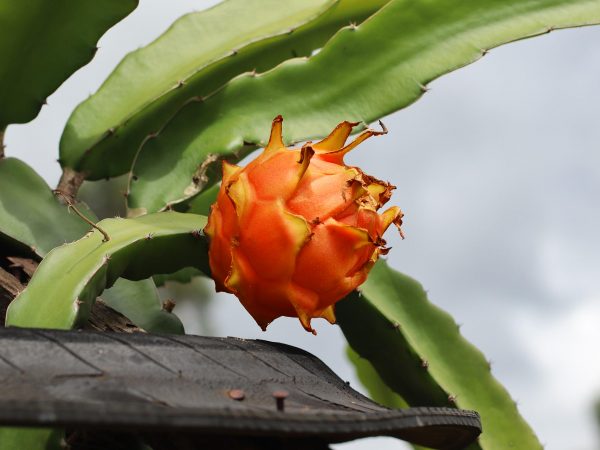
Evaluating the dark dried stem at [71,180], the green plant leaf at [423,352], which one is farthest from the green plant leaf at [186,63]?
the green plant leaf at [423,352]

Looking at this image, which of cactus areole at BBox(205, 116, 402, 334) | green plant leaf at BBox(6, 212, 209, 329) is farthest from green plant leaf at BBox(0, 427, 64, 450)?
cactus areole at BBox(205, 116, 402, 334)

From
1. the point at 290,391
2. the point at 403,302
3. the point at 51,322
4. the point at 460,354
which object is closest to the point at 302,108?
the point at 403,302

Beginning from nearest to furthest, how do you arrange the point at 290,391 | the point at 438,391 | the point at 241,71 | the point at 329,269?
1. the point at 290,391
2. the point at 329,269
3. the point at 438,391
4. the point at 241,71

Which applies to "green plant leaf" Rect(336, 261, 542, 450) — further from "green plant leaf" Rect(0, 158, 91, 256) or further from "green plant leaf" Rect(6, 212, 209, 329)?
"green plant leaf" Rect(0, 158, 91, 256)

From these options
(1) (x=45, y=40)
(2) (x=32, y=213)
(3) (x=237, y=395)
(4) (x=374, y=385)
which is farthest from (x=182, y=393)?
(4) (x=374, y=385)

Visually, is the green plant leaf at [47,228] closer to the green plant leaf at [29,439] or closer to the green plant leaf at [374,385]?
the green plant leaf at [29,439]

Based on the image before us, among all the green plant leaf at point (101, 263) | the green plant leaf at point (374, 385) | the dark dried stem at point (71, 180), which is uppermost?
the dark dried stem at point (71, 180)

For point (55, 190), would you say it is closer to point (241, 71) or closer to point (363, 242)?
point (241, 71)
